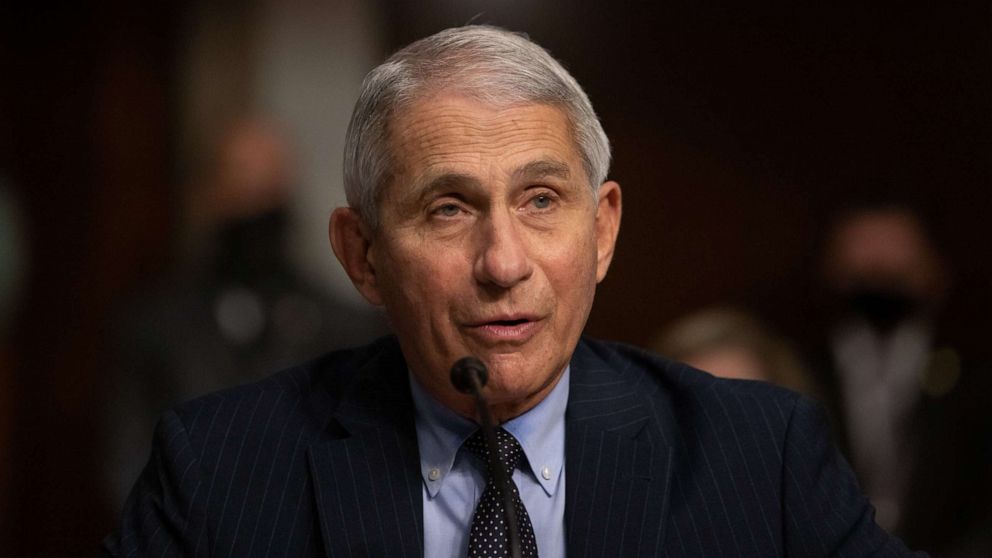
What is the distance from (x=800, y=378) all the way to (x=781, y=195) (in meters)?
1.01

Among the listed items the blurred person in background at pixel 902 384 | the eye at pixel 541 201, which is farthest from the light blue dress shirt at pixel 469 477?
the blurred person in background at pixel 902 384

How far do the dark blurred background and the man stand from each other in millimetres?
2852

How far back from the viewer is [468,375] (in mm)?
1859

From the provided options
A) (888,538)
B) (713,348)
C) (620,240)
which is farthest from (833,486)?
(620,240)

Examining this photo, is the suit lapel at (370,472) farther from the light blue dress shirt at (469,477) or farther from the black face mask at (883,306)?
the black face mask at (883,306)

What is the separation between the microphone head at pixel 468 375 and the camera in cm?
186

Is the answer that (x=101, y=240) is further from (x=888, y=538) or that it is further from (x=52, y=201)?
(x=888, y=538)

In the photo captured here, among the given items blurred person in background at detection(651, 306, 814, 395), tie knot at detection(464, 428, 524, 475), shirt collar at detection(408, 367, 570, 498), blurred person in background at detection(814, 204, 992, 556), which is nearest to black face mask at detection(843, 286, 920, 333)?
blurred person in background at detection(814, 204, 992, 556)

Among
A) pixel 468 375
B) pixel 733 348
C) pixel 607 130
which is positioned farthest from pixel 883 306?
pixel 468 375

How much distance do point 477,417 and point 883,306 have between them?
321cm

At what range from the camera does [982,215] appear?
5539mm

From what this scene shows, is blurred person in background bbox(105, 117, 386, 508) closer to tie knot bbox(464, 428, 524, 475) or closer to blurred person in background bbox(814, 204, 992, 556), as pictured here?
blurred person in background bbox(814, 204, 992, 556)

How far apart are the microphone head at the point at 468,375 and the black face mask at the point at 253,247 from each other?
319 centimetres

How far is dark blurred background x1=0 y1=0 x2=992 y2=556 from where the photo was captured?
17.2ft
